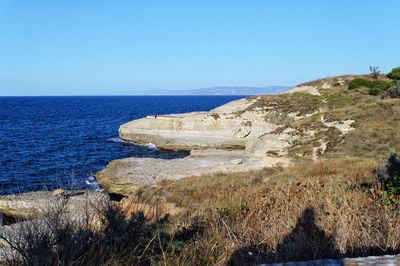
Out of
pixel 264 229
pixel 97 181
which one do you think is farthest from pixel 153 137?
pixel 264 229

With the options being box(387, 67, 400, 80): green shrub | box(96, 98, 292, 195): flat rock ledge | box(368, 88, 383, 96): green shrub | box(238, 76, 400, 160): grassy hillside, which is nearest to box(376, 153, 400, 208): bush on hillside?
box(238, 76, 400, 160): grassy hillside

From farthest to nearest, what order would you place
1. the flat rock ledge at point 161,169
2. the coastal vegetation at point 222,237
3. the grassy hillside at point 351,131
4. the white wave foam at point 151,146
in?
the white wave foam at point 151,146 → the flat rock ledge at point 161,169 → the grassy hillside at point 351,131 → the coastal vegetation at point 222,237

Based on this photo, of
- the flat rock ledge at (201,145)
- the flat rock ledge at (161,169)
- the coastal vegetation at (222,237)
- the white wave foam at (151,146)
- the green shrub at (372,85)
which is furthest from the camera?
the green shrub at (372,85)

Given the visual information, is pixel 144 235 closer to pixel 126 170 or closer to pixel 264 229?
pixel 264 229

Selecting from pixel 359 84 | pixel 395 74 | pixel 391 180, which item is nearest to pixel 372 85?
pixel 359 84

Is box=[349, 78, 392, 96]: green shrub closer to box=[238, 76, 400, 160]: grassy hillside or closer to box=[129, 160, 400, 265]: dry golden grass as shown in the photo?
box=[238, 76, 400, 160]: grassy hillside

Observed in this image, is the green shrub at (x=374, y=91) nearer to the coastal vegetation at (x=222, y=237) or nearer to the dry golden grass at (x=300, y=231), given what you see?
the dry golden grass at (x=300, y=231)

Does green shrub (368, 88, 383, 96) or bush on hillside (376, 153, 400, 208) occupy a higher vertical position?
green shrub (368, 88, 383, 96)

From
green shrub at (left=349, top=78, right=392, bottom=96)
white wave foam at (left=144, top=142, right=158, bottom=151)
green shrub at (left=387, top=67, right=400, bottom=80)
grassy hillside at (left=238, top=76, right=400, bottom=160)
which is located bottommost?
white wave foam at (left=144, top=142, right=158, bottom=151)

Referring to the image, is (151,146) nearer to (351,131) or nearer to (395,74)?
(351,131)

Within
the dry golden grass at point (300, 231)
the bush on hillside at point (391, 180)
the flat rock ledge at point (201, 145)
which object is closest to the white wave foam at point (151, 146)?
the flat rock ledge at point (201, 145)

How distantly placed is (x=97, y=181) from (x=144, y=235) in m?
25.5

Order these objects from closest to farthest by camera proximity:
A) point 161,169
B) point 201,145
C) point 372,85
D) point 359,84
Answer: point 161,169 → point 201,145 → point 372,85 → point 359,84

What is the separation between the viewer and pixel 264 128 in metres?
49.7
